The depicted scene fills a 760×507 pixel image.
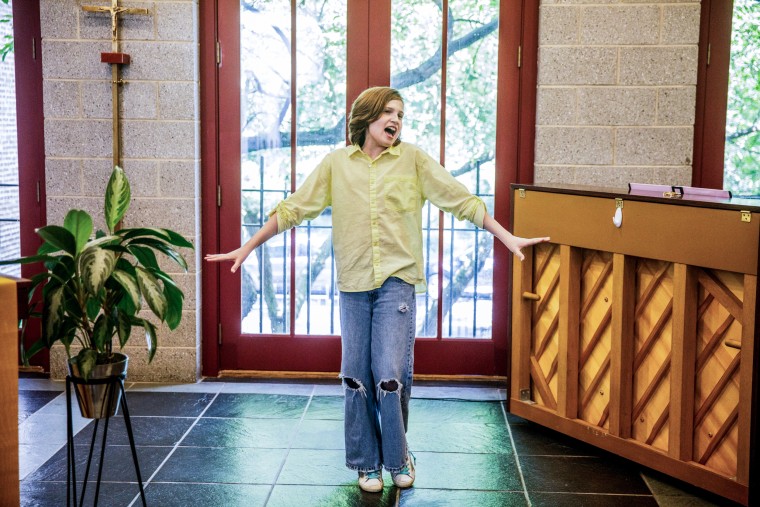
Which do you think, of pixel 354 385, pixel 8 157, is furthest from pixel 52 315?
pixel 8 157

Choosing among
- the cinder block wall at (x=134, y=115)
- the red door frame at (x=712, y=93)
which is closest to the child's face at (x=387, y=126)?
the cinder block wall at (x=134, y=115)

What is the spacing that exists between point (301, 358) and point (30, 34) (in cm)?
208

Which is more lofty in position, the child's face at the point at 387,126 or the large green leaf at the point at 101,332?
the child's face at the point at 387,126

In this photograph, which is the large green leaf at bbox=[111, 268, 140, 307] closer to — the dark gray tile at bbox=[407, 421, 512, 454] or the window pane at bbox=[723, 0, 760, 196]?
the dark gray tile at bbox=[407, 421, 512, 454]

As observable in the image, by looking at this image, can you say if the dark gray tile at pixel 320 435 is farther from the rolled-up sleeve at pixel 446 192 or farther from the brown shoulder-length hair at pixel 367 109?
the brown shoulder-length hair at pixel 367 109

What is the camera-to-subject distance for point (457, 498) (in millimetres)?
3209

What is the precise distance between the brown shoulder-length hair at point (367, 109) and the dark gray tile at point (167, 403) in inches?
63.3

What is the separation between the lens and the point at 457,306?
15.3 feet

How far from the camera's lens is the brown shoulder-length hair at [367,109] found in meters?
3.16

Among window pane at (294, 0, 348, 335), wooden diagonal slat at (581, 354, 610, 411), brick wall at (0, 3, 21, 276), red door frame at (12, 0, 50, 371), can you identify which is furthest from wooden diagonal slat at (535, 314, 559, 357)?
brick wall at (0, 3, 21, 276)

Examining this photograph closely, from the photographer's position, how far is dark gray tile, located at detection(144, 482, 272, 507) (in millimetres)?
3145

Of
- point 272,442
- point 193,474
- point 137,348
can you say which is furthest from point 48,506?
point 137,348

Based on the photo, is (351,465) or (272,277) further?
(272,277)

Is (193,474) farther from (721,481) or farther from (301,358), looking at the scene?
(721,481)
